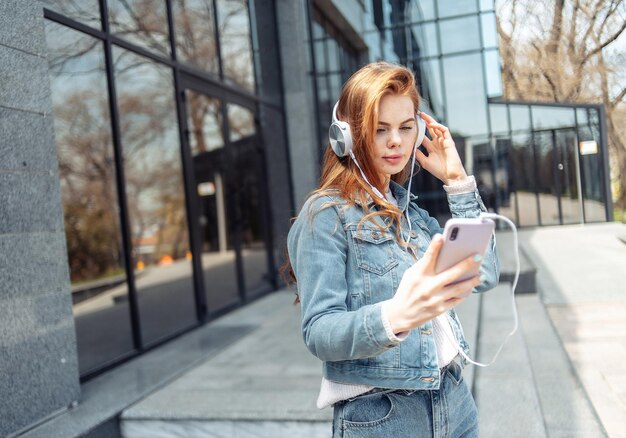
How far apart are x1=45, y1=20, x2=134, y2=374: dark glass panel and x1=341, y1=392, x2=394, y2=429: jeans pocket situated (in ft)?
19.2

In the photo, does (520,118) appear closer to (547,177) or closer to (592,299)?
(547,177)

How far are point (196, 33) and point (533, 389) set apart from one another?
6.02m

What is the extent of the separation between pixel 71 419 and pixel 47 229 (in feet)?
3.66

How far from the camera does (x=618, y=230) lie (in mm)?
2020

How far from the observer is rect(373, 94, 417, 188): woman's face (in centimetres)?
142

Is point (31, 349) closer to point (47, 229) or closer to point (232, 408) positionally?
point (47, 229)

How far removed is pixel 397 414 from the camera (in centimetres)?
142

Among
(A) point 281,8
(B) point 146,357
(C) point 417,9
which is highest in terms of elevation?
(A) point 281,8

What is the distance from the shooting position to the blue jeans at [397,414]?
4.63 feet

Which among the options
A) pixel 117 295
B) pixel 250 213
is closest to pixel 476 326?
pixel 250 213

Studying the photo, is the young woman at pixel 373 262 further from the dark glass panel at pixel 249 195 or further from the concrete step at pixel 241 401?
the dark glass panel at pixel 249 195

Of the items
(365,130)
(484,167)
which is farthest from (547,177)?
(365,130)

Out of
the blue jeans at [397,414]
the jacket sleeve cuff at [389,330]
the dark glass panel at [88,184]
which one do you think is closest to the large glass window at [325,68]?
the dark glass panel at [88,184]

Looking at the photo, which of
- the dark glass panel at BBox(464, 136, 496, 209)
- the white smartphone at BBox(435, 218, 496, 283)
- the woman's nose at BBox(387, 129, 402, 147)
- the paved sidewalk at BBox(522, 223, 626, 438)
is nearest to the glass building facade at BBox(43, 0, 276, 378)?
the dark glass panel at BBox(464, 136, 496, 209)
